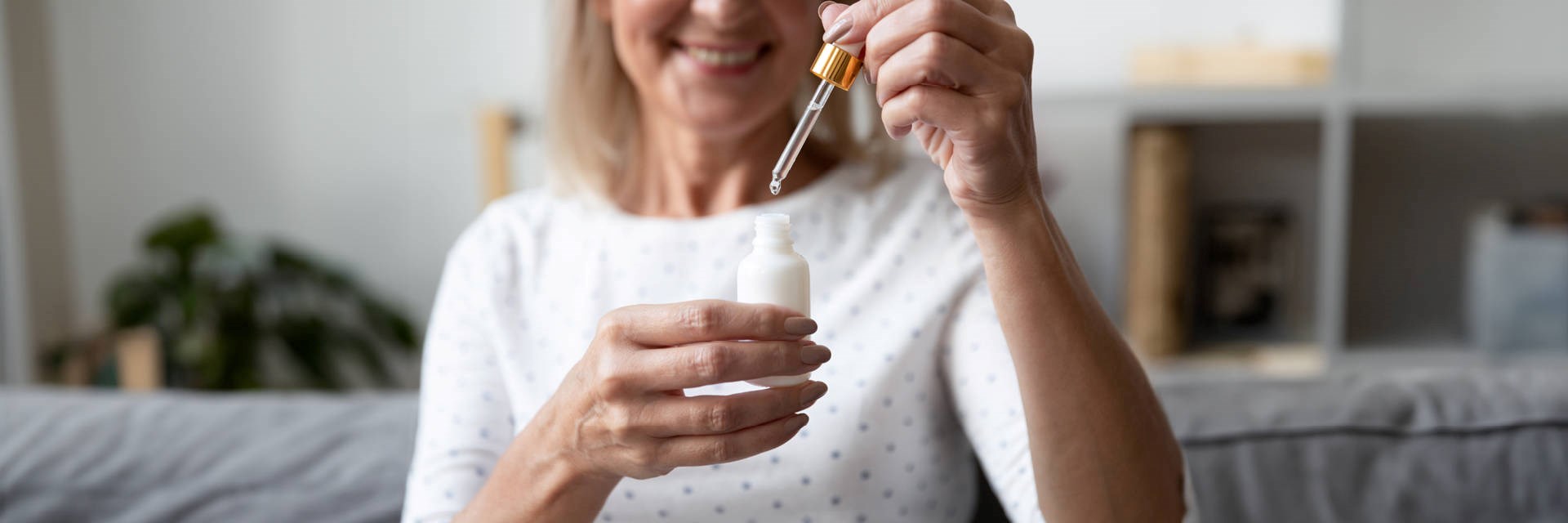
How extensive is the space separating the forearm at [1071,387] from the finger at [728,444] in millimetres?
160

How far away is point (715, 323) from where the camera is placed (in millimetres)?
693

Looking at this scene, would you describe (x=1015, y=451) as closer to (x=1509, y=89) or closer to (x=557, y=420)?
(x=557, y=420)

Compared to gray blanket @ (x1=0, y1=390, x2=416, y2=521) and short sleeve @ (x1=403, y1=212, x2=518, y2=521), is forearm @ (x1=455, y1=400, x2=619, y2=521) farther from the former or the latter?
gray blanket @ (x1=0, y1=390, x2=416, y2=521)

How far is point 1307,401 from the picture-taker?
1.16 meters

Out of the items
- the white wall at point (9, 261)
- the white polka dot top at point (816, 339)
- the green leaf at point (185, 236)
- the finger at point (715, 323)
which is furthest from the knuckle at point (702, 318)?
the white wall at point (9, 261)

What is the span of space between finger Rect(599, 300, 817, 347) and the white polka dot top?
0.26 m

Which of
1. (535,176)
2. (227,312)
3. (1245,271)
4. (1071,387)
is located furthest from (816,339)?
(227,312)

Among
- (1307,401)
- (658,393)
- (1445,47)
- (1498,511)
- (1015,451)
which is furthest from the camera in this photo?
(1445,47)

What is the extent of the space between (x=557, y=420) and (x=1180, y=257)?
179cm

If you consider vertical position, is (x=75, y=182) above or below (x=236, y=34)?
below

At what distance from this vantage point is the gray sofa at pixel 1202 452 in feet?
3.49

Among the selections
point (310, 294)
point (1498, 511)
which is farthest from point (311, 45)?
point (1498, 511)

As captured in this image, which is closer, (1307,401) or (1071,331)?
(1071,331)

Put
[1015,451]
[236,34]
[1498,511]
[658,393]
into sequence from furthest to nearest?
[236,34]
[1498,511]
[1015,451]
[658,393]
